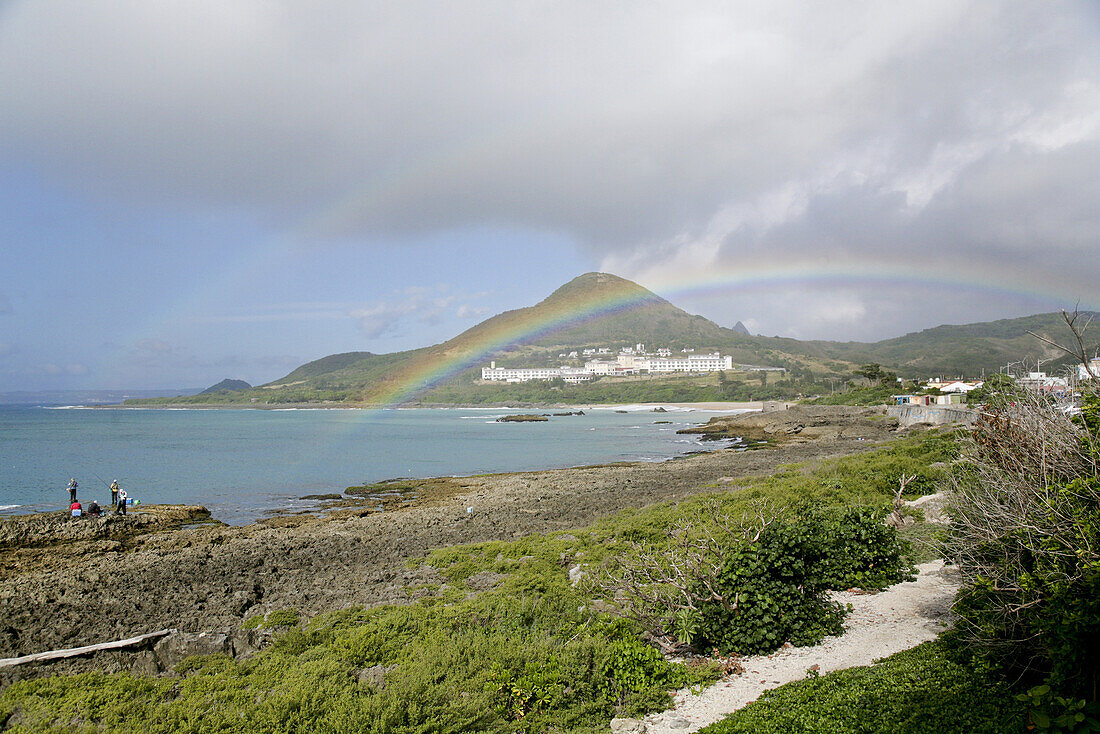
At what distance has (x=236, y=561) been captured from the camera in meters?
14.9

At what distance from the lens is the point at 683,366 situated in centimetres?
18525

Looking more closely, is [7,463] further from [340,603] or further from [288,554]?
[340,603]

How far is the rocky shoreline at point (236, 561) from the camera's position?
32.9ft

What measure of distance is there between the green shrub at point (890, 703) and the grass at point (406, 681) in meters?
1.10

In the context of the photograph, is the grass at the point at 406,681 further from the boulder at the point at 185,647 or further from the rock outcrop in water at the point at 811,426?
the rock outcrop in water at the point at 811,426

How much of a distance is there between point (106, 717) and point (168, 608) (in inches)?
237

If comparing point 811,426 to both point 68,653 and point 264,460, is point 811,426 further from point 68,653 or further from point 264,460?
point 68,653

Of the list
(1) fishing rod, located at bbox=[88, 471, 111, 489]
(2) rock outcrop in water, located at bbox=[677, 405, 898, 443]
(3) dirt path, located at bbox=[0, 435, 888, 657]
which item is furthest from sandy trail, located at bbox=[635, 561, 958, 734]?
(2) rock outcrop in water, located at bbox=[677, 405, 898, 443]

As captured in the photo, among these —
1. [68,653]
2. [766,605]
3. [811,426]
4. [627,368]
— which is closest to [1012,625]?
[766,605]

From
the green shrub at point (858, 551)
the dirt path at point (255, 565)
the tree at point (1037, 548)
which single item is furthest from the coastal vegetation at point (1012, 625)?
the dirt path at point (255, 565)

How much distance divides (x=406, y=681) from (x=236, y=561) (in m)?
10.8

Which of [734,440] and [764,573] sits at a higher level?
[764,573]

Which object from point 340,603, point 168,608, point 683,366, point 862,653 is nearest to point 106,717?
point 340,603

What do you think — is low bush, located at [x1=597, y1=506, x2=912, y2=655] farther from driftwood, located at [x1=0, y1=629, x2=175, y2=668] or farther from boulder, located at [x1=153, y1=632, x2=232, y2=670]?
driftwood, located at [x1=0, y1=629, x2=175, y2=668]
